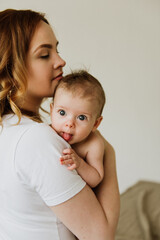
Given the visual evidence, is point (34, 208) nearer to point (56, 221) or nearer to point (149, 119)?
point (56, 221)

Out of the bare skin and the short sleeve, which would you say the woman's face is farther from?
the short sleeve

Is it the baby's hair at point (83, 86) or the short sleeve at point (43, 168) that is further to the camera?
the baby's hair at point (83, 86)

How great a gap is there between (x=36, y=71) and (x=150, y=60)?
2.38m

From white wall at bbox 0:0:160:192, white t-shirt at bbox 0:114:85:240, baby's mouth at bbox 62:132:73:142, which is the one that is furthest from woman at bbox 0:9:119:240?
white wall at bbox 0:0:160:192

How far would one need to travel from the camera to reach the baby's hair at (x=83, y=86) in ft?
3.62

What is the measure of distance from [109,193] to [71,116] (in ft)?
1.06

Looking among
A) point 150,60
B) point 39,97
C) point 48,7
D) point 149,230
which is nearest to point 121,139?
point 150,60

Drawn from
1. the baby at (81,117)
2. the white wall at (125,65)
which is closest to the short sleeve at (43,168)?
the baby at (81,117)

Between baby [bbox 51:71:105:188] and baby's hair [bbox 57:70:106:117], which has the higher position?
baby's hair [bbox 57:70:106:117]

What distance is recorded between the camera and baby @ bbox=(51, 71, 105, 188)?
1.08 m

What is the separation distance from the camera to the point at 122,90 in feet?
10.8

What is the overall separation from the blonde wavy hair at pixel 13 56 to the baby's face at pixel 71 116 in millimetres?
114

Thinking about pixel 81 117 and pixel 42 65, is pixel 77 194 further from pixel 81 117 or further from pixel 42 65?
pixel 42 65

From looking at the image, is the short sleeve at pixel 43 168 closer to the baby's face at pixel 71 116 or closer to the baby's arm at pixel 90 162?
the baby's arm at pixel 90 162
